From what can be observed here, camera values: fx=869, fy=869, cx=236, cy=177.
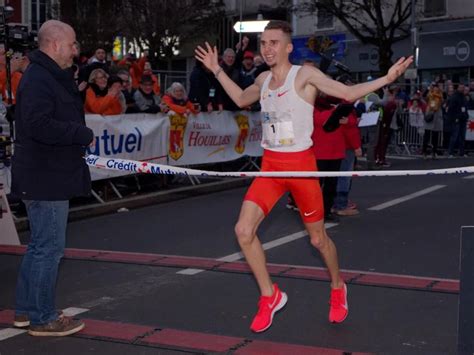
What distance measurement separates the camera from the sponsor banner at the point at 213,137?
14.1m

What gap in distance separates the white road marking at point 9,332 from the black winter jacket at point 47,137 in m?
0.96

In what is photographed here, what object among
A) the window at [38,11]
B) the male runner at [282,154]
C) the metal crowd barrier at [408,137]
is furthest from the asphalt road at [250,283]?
the window at [38,11]

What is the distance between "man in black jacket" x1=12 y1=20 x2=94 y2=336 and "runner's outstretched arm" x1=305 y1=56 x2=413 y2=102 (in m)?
1.57

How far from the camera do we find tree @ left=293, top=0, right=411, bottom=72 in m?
38.0

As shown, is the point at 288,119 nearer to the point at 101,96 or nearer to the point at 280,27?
the point at 280,27

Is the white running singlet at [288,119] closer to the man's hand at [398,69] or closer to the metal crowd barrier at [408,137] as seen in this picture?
the man's hand at [398,69]

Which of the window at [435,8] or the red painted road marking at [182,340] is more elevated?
the window at [435,8]

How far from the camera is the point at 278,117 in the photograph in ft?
19.8

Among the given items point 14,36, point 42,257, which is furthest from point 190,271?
point 14,36

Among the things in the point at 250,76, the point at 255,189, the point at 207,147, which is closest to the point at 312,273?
the point at 255,189

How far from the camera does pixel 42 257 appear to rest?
583cm

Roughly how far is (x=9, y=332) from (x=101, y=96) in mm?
7030

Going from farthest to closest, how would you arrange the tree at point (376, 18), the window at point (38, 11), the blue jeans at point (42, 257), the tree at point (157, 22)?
the window at point (38, 11) → the tree at point (157, 22) → the tree at point (376, 18) → the blue jeans at point (42, 257)

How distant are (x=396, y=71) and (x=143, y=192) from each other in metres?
8.51
